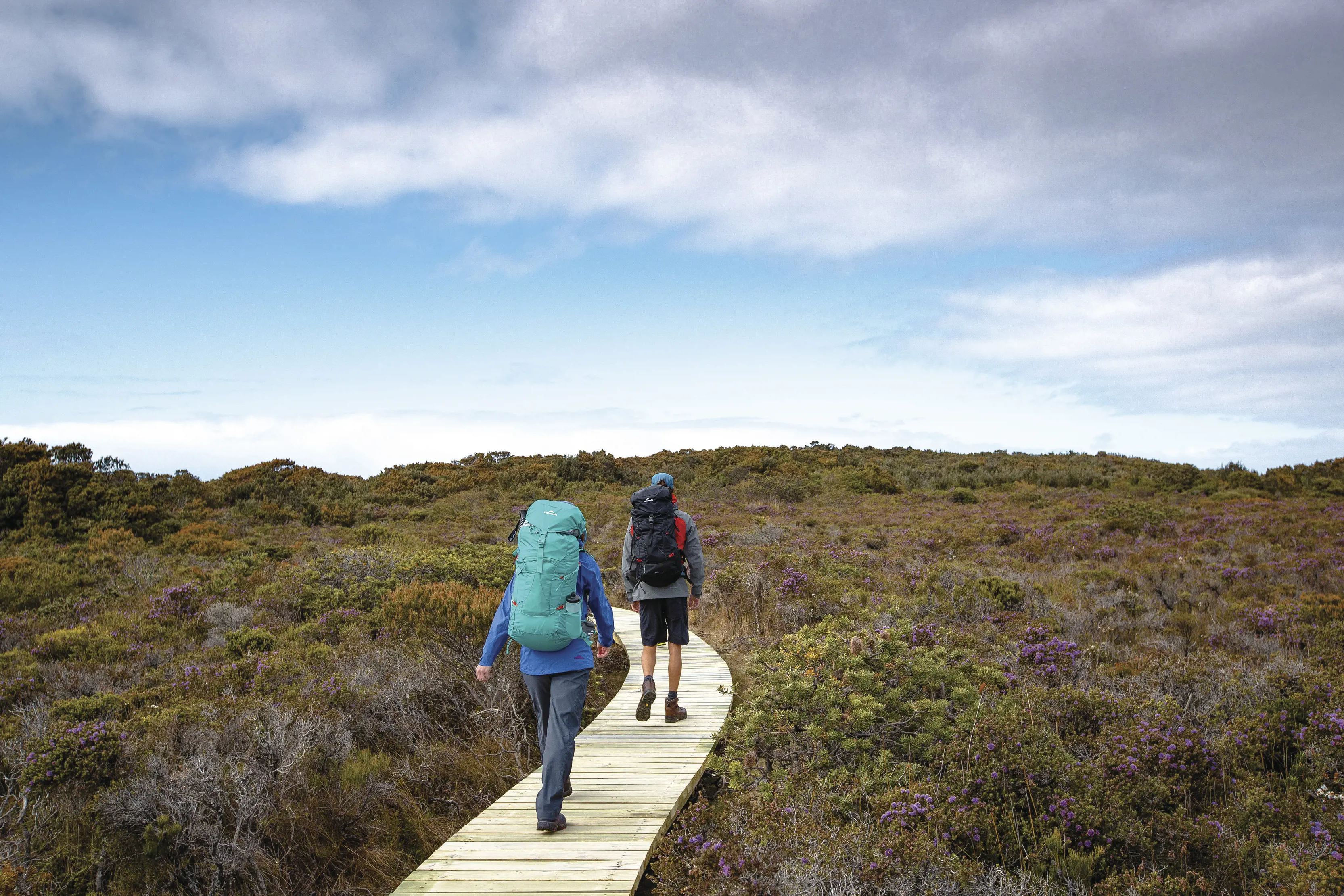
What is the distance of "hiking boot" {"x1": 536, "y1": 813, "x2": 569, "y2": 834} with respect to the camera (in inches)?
A: 178

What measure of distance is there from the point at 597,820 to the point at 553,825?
33 cm

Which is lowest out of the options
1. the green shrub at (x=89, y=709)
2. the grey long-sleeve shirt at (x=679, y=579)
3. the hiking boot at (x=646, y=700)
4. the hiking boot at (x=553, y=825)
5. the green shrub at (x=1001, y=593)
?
the green shrub at (x=89, y=709)

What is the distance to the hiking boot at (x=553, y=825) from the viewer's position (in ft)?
14.8

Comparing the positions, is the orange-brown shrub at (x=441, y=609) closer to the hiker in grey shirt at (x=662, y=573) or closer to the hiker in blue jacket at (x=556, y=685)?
the hiker in grey shirt at (x=662, y=573)

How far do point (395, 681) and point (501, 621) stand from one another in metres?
3.20

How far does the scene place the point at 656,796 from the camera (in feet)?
16.5

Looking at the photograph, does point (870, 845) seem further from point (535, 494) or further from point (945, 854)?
point (535, 494)

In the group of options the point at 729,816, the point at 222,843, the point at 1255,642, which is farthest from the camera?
the point at 1255,642

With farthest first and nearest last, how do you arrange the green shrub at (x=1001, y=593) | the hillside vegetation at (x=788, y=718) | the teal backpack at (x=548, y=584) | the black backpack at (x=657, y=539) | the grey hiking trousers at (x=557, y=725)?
1. the green shrub at (x=1001, y=593)
2. the black backpack at (x=657, y=539)
3. the grey hiking trousers at (x=557, y=725)
4. the teal backpack at (x=548, y=584)
5. the hillside vegetation at (x=788, y=718)

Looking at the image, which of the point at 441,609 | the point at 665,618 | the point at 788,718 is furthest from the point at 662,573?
the point at 441,609

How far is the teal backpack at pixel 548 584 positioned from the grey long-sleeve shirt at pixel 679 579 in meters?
1.67

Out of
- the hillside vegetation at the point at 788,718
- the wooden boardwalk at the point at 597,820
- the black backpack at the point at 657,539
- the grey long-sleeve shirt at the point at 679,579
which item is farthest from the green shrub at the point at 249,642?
the black backpack at the point at 657,539

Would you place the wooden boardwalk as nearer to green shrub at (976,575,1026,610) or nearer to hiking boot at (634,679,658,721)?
hiking boot at (634,679,658,721)

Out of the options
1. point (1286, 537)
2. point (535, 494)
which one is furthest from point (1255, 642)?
point (535, 494)
